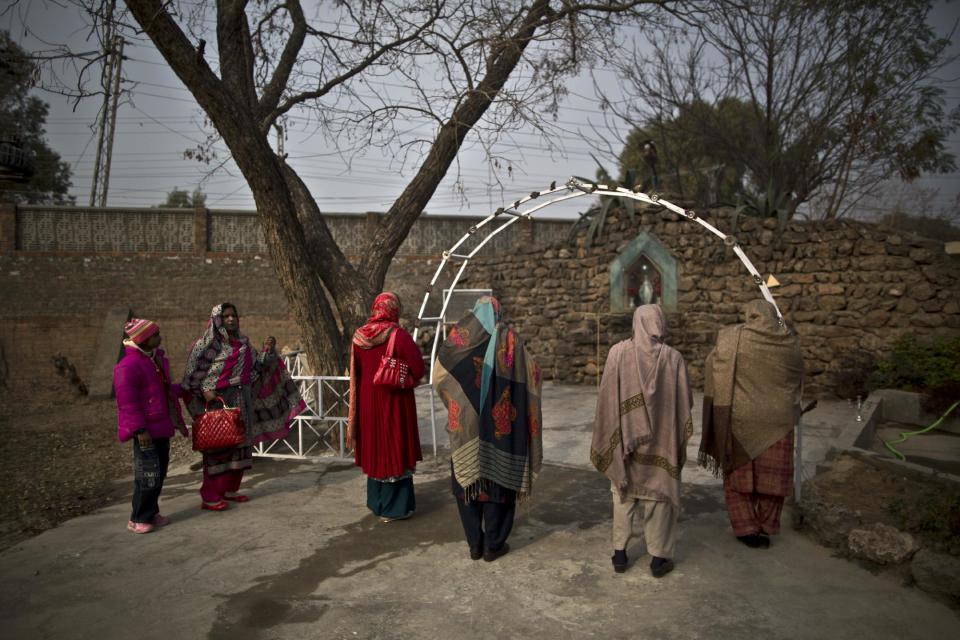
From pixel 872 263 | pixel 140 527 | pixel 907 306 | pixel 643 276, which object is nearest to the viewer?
pixel 140 527

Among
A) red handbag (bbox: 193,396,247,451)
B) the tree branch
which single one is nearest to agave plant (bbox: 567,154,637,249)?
the tree branch

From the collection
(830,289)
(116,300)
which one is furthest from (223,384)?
(116,300)

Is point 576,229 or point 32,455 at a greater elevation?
point 576,229

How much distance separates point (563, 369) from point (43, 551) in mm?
9160

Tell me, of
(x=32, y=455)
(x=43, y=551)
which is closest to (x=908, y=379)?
(x=43, y=551)

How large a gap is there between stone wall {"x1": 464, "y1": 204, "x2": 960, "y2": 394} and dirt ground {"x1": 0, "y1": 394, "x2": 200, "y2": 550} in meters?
6.91

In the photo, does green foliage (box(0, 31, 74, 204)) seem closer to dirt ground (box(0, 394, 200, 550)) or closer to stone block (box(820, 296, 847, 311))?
dirt ground (box(0, 394, 200, 550))

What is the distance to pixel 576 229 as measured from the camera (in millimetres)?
12484

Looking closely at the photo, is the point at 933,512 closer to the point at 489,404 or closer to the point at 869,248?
the point at 489,404

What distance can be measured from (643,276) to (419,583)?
8.98 metres

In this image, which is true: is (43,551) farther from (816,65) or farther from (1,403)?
(816,65)

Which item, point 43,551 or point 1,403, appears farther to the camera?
point 1,403

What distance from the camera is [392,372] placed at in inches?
184

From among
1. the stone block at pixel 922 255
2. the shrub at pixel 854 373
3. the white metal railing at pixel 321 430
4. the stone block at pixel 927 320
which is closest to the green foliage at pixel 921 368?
the shrub at pixel 854 373
